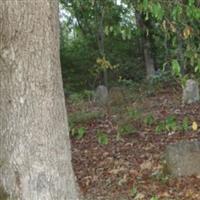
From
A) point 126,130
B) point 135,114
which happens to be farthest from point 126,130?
point 135,114

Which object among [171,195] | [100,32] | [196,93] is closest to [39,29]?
[171,195]

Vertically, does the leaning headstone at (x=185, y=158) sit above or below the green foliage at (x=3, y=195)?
below

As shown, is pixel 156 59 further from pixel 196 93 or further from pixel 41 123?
pixel 41 123

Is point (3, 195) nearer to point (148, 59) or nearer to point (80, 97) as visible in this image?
point (80, 97)

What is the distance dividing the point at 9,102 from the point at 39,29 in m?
0.54

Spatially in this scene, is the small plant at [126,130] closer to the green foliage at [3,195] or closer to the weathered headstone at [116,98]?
the weathered headstone at [116,98]

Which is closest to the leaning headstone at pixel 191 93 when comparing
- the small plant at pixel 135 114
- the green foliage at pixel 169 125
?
the small plant at pixel 135 114

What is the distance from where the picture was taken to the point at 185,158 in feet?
21.5

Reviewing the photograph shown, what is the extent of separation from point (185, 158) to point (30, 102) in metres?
3.33

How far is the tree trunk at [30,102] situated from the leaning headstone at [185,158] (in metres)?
3.01

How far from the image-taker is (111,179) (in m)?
6.98

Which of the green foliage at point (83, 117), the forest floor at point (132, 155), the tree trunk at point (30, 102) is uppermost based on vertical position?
the tree trunk at point (30, 102)

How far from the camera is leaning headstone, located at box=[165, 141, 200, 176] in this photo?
6.56 m

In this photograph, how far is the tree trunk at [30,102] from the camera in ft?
11.9
